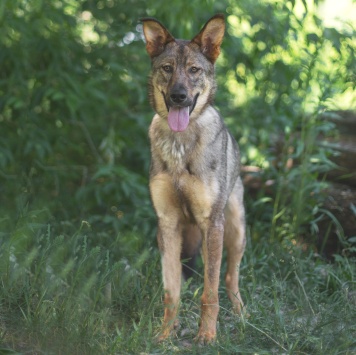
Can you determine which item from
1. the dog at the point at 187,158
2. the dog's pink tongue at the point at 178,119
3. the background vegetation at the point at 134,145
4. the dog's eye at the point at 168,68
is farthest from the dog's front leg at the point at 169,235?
the dog's eye at the point at 168,68

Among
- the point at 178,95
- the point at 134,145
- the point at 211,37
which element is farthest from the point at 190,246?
the point at 134,145

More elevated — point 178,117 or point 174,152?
point 178,117

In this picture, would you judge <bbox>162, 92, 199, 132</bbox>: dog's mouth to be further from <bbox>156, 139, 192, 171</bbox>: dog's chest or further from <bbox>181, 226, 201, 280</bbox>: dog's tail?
<bbox>181, 226, 201, 280</bbox>: dog's tail

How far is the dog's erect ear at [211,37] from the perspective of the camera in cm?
420

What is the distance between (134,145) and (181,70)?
244 cm

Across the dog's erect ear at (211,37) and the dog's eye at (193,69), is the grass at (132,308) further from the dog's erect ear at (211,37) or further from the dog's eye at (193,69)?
the dog's erect ear at (211,37)

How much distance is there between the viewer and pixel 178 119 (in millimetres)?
4102

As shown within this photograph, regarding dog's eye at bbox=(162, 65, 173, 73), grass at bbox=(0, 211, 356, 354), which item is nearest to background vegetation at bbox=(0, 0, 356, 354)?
grass at bbox=(0, 211, 356, 354)

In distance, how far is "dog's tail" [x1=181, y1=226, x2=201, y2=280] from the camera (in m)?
4.66

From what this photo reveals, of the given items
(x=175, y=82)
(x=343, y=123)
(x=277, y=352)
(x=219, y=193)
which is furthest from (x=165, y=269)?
(x=343, y=123)

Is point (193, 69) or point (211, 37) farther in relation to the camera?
point (211, 37)

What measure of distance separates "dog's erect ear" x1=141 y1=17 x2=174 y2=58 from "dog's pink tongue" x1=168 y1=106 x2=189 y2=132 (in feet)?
1.57

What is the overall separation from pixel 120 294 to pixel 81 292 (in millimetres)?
451

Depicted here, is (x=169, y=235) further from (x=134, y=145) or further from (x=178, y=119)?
(x=134, y=145)
